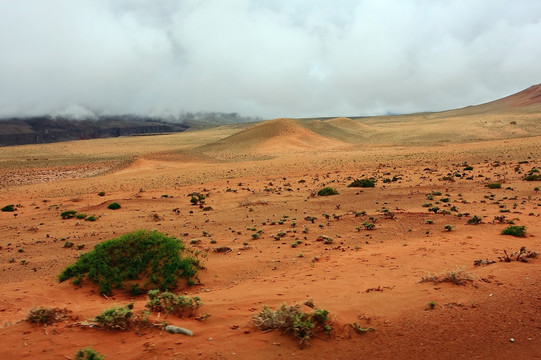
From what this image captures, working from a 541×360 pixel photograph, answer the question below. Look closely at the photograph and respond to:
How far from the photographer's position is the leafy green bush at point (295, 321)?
527cm

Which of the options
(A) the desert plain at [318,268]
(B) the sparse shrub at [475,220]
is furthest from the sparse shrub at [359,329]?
(B) the sparse shrub at [475,220]

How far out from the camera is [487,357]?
482 cm

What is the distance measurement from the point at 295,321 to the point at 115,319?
2469 millimetres

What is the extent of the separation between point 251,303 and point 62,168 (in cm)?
4852

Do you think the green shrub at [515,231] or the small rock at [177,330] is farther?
the green shrub at [515,231]

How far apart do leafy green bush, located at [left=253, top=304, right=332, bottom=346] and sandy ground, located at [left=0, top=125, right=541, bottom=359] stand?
117mm

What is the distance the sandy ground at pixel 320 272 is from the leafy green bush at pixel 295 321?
12 centimetres

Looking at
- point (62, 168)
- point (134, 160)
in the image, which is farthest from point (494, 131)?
point (62, 168)

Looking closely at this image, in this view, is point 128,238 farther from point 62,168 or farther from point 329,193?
point 62,168

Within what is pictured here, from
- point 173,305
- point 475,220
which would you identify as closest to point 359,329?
point 173,305

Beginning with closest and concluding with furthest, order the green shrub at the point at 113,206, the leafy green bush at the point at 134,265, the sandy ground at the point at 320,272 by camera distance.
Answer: the sandy ground at the point at 320,272
the leafy green bush at the point at 134,265
the green shrub at the point at 113,206

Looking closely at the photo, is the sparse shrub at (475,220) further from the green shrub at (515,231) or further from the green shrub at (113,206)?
the green shrub at (113,206)

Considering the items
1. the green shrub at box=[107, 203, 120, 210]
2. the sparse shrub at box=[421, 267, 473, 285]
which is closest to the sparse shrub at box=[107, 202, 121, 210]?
the green shrub at box=[107, 203, 120, 210]

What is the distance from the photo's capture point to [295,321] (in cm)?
532
